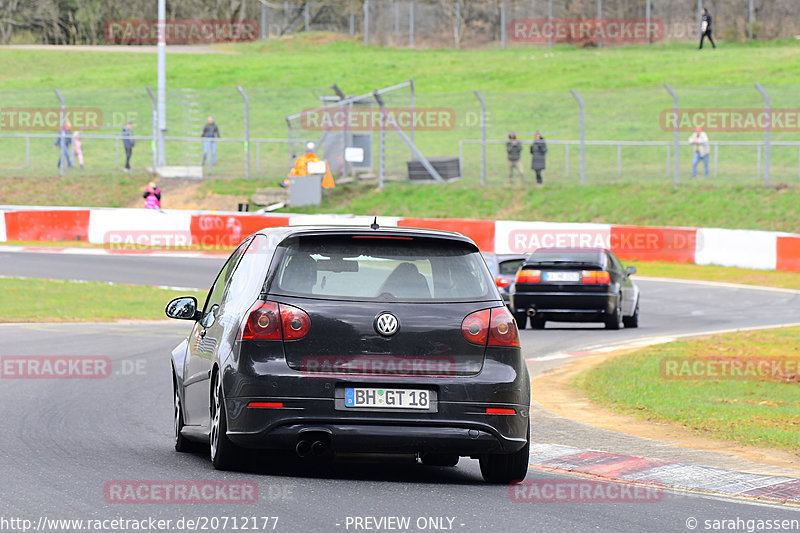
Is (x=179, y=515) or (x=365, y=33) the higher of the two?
(x=365, y=33)

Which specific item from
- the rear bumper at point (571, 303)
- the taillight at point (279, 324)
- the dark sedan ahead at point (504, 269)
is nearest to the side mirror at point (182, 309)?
the taillight at point (279, 324)

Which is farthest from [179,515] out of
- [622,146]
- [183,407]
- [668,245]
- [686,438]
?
[622,146]

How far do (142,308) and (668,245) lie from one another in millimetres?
14650

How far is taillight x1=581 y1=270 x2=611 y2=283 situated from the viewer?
20.7m

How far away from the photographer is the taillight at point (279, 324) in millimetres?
7625

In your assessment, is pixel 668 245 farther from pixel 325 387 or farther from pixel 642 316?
pixel 325 387

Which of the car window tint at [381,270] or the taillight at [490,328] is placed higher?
the car window tint at [381,270]

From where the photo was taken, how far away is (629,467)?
9.09m

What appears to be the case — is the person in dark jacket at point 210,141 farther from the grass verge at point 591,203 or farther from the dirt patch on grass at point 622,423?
the dirt patch on grass at point 622,423

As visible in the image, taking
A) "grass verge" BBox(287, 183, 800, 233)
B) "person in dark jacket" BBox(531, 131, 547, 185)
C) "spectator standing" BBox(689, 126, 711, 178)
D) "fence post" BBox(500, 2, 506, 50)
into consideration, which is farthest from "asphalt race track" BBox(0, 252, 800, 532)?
"fence post" BBox(500, 2, 506, 50)

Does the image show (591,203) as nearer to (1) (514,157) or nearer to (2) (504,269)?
(1) (514,157)

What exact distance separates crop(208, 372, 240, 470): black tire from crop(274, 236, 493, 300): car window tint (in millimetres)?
776

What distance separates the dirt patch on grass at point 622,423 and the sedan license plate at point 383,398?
2.95 m

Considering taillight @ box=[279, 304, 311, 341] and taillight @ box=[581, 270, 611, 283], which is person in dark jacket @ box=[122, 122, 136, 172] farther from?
taillight @ box=[279, 304, 311, 341]
